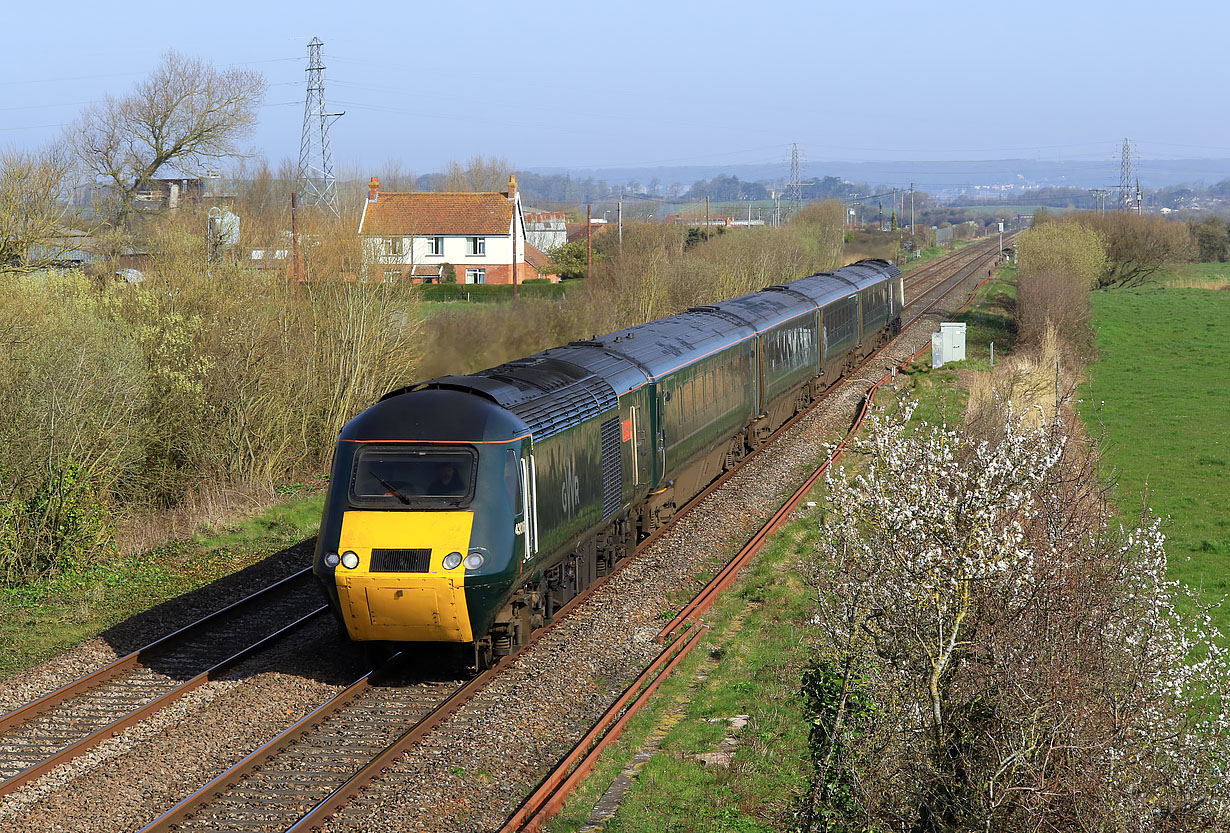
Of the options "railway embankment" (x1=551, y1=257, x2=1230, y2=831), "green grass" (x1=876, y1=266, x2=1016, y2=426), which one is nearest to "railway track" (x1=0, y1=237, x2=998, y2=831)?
"railway embankment" (x1=551, y1=257, x2=1230, y2=831)

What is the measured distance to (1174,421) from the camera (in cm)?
3378

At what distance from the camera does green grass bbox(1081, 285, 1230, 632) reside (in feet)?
69.9

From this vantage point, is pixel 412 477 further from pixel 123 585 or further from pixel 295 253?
pixel 295 253

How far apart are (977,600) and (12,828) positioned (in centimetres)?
834

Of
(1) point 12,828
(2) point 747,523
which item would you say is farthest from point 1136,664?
(2) point 747,523

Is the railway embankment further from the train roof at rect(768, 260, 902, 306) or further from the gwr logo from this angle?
the train roof at rect(768, 260, 902, 306)

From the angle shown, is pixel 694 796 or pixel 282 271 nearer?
pixel 694 796

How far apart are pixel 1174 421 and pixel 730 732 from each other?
89.0ft

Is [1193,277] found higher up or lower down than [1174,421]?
higher up

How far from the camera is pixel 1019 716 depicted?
364 inches

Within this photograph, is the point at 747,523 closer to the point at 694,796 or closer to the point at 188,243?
the point at 694,796

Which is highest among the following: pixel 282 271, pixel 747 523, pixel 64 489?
pixel 282 271

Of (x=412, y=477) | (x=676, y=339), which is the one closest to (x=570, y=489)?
(x=412, y=477)

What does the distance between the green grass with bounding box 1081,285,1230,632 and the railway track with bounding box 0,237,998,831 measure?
10.3m
